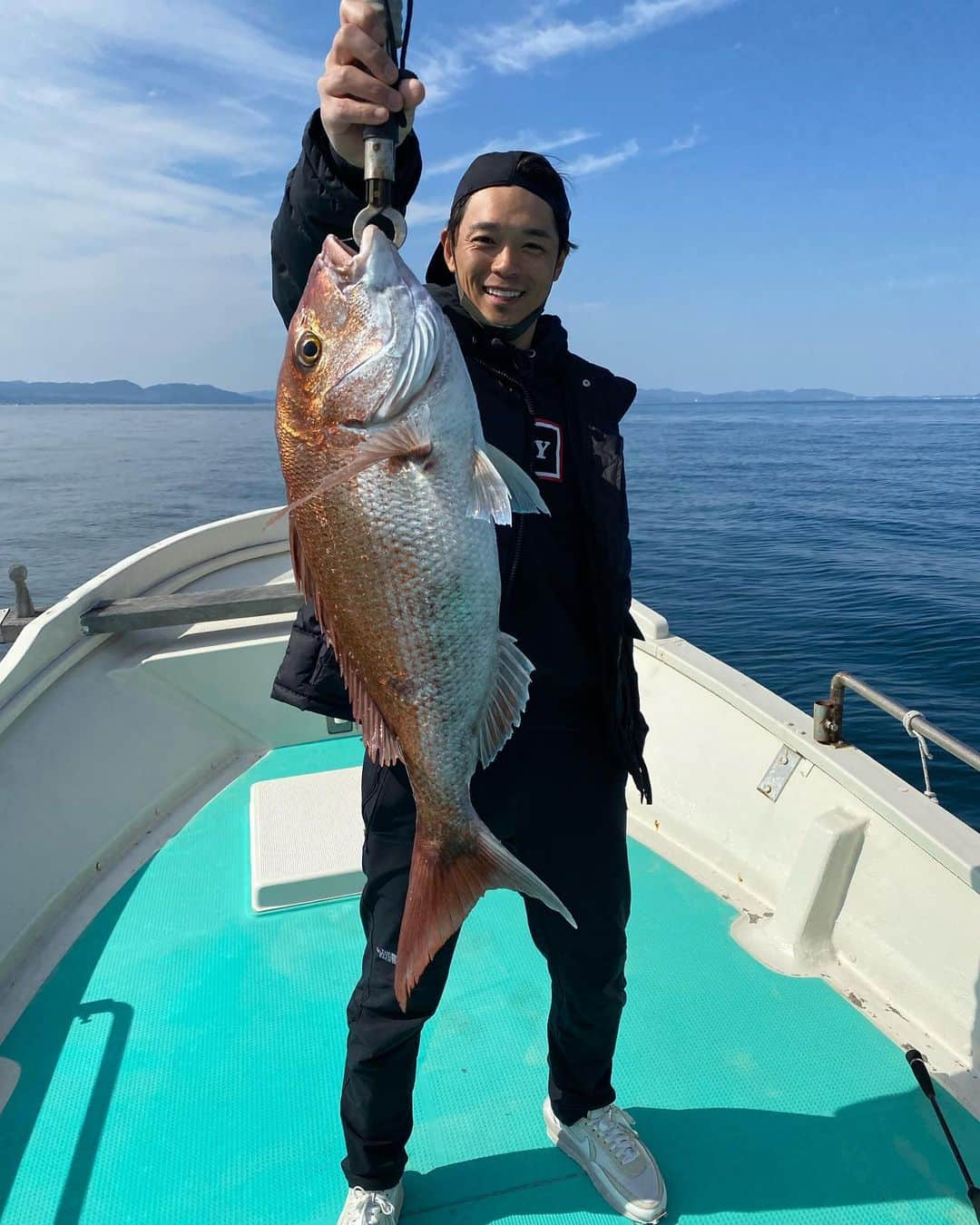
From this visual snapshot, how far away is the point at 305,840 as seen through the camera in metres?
3.73

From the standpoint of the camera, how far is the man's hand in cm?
156

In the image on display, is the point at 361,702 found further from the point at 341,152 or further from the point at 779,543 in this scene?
the point at 779,543

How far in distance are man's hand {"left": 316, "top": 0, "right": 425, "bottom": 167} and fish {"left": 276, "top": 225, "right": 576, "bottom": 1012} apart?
22 cm

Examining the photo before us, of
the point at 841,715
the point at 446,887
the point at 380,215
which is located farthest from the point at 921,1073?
the point at 380,215

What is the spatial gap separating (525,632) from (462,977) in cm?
179

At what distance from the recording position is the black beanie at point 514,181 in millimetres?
1883

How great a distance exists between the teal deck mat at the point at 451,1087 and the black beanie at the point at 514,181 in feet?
8.24

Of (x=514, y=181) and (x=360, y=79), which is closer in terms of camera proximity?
(x=360, y=79)

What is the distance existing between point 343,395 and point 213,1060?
7.59 feet

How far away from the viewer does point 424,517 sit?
63.8 inches

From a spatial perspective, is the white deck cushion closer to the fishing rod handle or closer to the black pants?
the black pants

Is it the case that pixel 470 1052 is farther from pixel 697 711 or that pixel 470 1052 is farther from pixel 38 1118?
pixel 697 711

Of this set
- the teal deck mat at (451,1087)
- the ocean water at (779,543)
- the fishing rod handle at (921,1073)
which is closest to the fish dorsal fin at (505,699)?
the teal deck mat at (451,1087)

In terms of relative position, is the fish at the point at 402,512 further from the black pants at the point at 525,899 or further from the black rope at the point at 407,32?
the black rope at the point at 407,32
